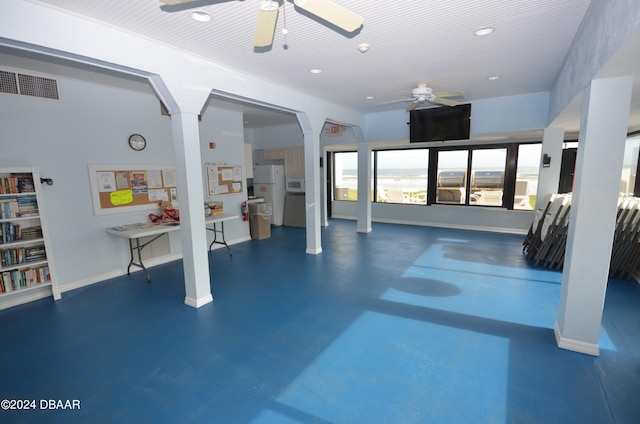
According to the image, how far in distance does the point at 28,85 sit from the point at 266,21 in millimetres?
3609

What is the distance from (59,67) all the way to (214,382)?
12.9 ft

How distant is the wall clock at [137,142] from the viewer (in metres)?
4.56

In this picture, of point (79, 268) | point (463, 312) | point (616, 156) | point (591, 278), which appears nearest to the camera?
point (616, 156)

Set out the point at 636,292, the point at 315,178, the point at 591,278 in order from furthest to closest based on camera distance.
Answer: the point at 315,178
the point at 636,292
the point at 591,278

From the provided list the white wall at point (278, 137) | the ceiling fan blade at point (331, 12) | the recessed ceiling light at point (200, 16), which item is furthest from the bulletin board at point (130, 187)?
the ceiling fan blade at point (331, 12)

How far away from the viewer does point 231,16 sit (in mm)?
2391

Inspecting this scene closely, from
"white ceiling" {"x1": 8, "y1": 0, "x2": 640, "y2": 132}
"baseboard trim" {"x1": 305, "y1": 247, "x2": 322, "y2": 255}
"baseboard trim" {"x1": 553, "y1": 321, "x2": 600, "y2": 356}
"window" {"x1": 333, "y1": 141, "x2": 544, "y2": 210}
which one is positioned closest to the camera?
"white ceiling" {"x1": 8, "y1": 0, "x2": 640, "y2": 132}

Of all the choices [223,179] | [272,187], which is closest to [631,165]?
[272,187]

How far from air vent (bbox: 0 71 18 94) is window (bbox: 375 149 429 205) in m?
7.42

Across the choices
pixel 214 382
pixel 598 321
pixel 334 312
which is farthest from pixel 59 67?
pixel 598 321

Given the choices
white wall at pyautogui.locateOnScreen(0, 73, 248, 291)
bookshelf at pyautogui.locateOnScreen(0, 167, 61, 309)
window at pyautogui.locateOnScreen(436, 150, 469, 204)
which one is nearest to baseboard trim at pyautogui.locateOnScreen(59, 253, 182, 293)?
white wall at pyautogui.locateOnScreen(0, 73, 248, 291)

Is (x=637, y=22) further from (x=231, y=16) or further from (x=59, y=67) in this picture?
(x=59, y=67)

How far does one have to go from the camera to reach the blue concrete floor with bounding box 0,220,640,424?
2.00 m

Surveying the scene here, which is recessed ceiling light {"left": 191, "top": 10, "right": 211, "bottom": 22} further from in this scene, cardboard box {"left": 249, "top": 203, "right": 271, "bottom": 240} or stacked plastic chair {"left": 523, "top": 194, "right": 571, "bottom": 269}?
stacked plastic chair {"left": 523, "top": 194, "right": 571, "bottom": 269}
